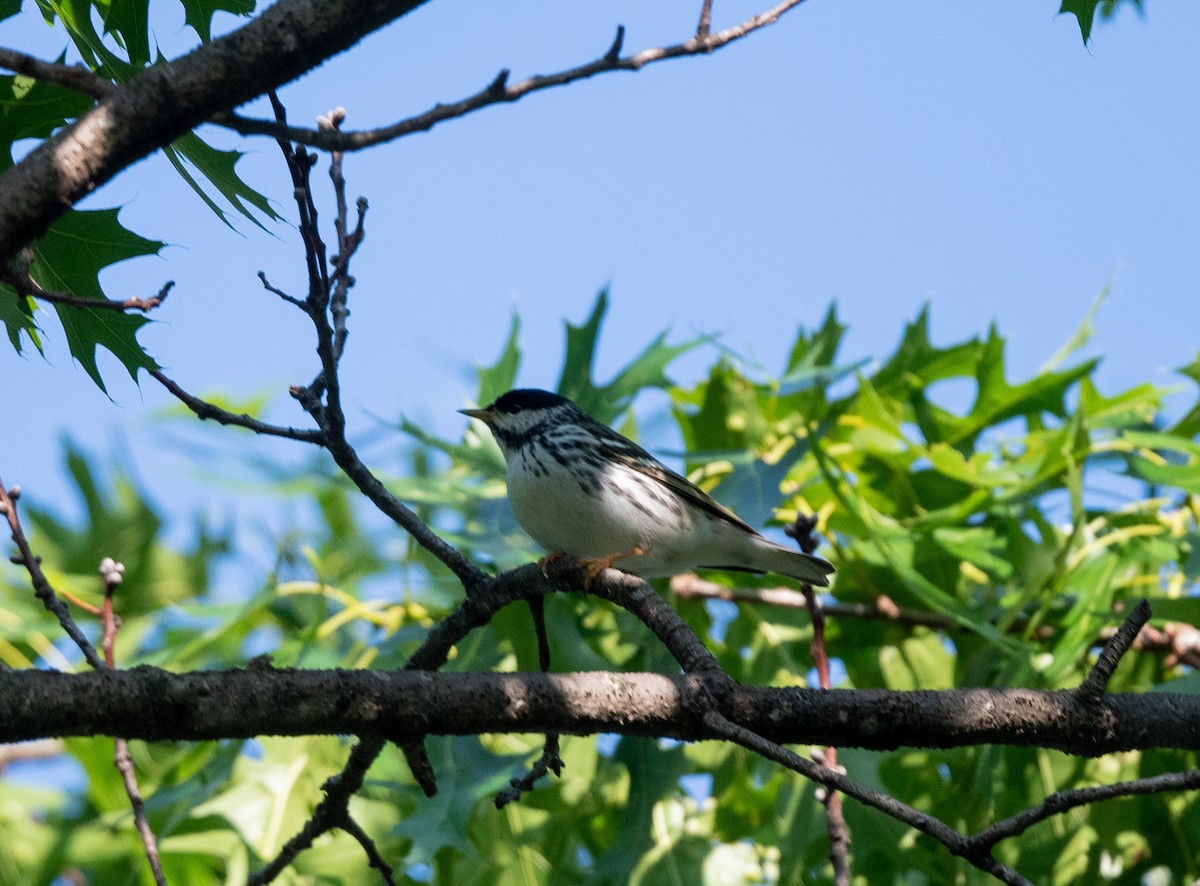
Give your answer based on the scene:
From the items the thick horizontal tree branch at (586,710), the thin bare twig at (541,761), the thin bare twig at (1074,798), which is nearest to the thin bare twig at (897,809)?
the thin bare twig at (1074,798)

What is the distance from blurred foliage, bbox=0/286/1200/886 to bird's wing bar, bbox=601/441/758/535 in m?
0.07

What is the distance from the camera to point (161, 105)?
1.70m

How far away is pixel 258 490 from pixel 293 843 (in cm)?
310

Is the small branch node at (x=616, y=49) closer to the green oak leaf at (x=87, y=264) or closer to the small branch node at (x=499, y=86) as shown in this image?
the small branch node at (x=499, y=86)

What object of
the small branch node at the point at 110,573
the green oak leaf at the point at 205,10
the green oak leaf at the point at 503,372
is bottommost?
the small branch node at the point at 110,573

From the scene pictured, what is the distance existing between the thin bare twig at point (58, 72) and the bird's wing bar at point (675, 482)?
2913mm

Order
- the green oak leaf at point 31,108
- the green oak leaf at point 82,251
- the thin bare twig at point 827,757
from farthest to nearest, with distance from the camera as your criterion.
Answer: the thin bare twig at point 827,757 < the green oak leaf at point 82,251 < the green oak leaf at point 31,108

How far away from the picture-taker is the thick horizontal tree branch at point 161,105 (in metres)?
1.68

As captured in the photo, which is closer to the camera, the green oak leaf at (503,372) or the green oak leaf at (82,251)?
the green oak leaf at (82,251)

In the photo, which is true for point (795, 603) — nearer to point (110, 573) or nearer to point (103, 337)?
point (110, 573)

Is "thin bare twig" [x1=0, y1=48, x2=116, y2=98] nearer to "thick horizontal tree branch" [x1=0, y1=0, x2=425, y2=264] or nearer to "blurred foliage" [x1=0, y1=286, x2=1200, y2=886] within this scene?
"thick horizontal tree branch" [x1=0, y1=0, x2=425, y2=264]

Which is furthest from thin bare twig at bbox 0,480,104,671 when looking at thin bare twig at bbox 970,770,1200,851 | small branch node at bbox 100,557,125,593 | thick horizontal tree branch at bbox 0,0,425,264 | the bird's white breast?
the bird's white breast

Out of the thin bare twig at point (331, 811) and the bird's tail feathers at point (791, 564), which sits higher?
the bird's tail feathers at point (791, 564)

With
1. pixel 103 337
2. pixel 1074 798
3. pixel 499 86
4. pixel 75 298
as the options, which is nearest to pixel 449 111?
pixel 499 86
